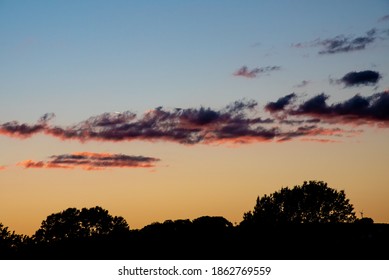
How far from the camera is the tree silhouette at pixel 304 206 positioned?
116 meters

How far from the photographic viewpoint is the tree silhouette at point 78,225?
134 meters

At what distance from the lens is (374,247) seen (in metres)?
38.2

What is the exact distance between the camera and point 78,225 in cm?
13750

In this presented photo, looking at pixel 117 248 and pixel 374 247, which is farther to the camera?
pixel 117 248

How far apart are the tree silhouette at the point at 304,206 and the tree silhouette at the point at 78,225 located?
35302mm

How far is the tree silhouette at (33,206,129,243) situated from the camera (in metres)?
134

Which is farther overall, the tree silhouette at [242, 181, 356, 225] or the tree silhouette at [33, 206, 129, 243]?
the tree silhouette at [33, 206, 129, 243]

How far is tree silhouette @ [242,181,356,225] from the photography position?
115938 millimetres

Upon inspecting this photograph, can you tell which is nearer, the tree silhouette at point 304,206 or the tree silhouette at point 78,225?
the tree silhouette at point 304,206

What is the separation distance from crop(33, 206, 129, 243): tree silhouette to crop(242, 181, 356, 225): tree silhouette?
3530cm

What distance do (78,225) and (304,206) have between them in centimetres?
5654
